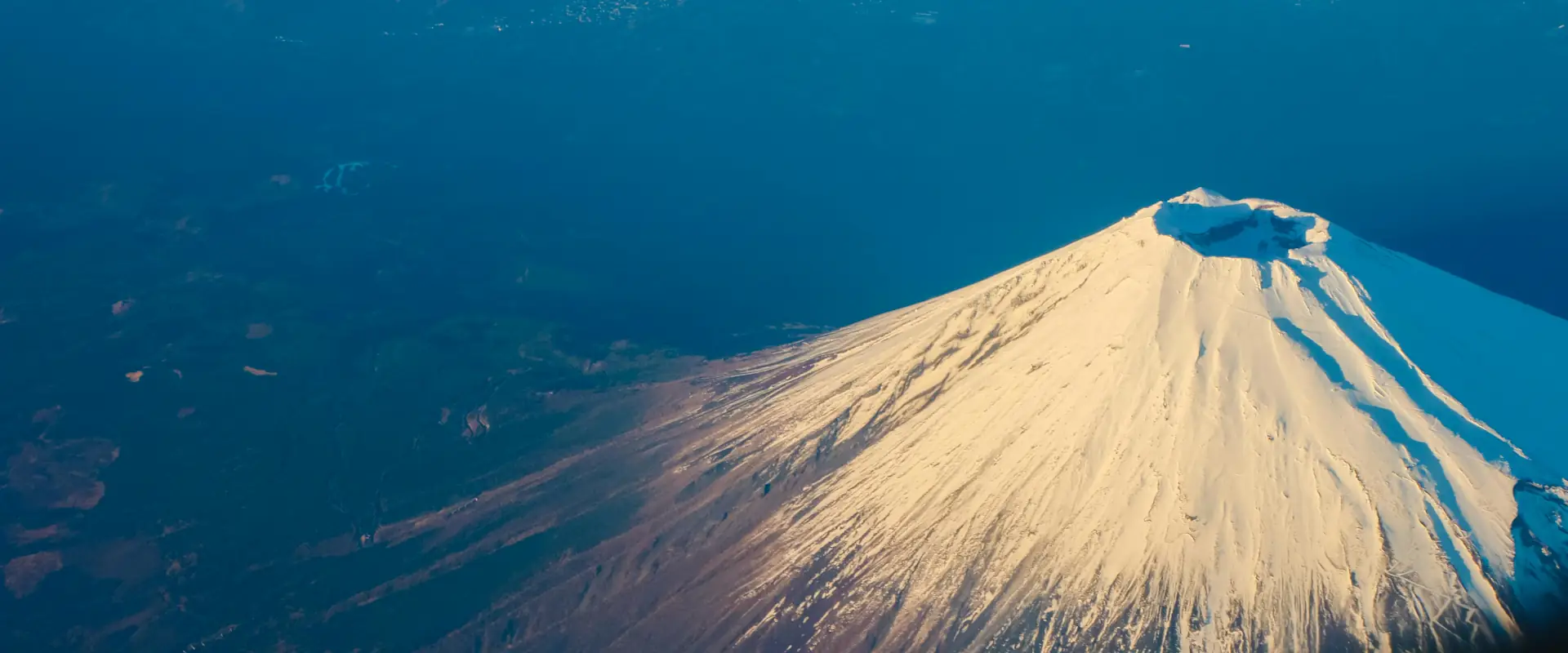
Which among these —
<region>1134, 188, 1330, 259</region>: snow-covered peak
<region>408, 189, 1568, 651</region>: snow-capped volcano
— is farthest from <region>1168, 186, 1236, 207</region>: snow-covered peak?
<region>408, 189, 1568, 651</region>: snow-capped volcano

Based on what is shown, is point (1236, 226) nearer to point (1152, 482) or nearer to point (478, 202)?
point (1152, 482)

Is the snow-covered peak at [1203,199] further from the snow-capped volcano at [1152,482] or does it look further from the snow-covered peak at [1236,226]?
the snow-capped volcano at [1152,482]

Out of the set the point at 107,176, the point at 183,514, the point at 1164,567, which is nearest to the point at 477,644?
the point at 183,514

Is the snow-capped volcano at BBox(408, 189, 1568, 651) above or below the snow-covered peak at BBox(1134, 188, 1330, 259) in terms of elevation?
below

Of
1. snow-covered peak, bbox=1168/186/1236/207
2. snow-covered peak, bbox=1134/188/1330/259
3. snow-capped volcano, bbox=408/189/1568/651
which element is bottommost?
snow-capped volcano, bbox=408/189/1568/651

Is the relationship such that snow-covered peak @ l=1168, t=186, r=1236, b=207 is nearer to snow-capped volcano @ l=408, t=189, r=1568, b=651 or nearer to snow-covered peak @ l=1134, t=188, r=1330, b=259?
snow-covered peak @ l=1134, t=188, r=1330, b=259

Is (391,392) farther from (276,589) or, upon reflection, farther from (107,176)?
(107,176)

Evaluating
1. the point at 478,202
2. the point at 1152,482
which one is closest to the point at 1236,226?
the point at 1152,482

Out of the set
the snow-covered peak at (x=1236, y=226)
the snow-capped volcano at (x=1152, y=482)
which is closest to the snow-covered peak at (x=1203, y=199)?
the snow-covered peak at (x=1236, y=226)

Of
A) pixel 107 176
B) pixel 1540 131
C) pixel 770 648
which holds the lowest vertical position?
pixel 770 648
